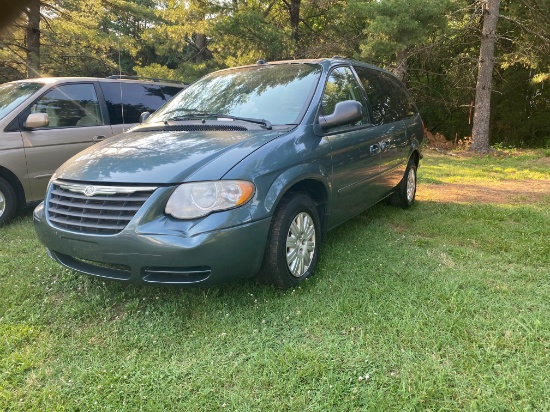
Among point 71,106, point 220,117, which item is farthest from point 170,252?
point 71,106

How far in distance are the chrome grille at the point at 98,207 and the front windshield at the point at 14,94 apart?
2.86 metres

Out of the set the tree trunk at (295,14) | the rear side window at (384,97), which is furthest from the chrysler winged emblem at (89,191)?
the tree trunk at (295,14)

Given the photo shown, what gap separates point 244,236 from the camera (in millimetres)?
2680

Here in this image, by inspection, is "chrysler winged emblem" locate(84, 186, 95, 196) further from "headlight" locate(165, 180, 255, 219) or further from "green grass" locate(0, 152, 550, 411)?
"green grass" locate(0, 152, 550, 411)

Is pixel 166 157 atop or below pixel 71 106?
below

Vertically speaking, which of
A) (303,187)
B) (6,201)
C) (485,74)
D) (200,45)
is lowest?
(6,201)

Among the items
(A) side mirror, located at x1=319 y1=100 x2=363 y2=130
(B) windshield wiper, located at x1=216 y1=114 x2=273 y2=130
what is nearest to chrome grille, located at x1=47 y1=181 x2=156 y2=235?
(B) windshield wiper, located at x1=216 y1=114 x2=273 y2=130

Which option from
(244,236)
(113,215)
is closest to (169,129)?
(113,215)

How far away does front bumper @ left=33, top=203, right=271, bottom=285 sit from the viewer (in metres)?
2.54

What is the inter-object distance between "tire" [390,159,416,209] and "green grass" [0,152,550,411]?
1564mm

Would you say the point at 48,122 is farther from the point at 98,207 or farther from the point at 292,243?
the point at 292,243

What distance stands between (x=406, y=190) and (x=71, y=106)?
14.5ft

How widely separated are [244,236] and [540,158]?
11.6 m

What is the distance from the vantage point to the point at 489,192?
696 cm
